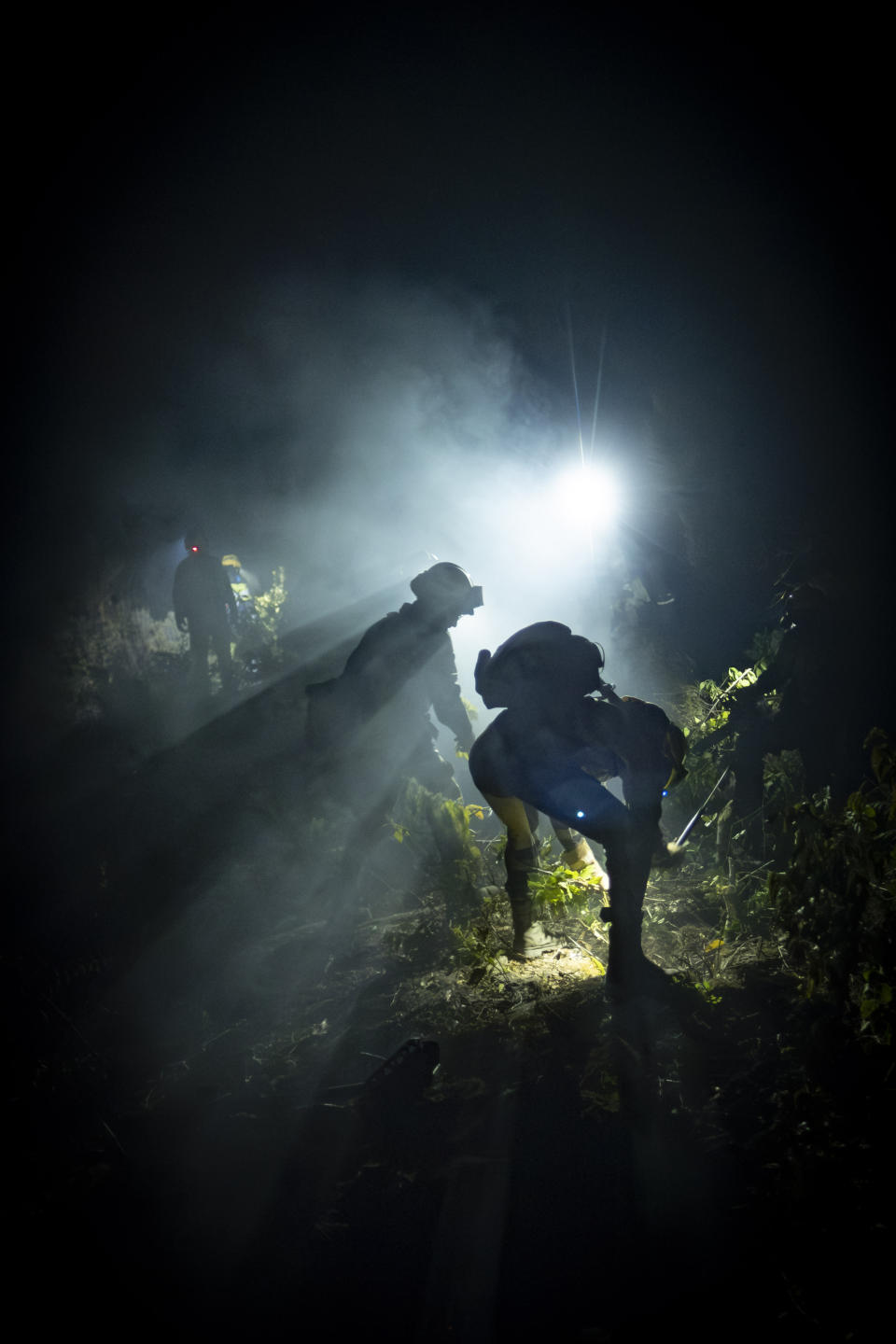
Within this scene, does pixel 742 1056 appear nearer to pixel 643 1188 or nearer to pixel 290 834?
pixel 643 1188

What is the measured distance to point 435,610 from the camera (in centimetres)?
583

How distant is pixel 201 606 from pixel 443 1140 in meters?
7.87

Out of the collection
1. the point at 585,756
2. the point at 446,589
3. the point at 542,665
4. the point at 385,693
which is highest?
the point at 446,589

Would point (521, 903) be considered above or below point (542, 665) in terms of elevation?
below

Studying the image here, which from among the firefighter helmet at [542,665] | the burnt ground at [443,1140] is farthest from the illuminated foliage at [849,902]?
the firefighter helmet at [542,665]

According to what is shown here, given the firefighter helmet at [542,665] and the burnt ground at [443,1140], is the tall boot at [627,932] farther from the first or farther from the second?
the firefighter helmet at [542,665]

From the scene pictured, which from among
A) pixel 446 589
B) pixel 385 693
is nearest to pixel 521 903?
pixel 385 693

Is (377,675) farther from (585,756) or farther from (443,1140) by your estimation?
(443,1140)

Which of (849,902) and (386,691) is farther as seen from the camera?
(386,691)

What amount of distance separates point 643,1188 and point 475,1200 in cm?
60

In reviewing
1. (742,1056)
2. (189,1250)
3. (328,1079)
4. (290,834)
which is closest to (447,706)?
(290,834)

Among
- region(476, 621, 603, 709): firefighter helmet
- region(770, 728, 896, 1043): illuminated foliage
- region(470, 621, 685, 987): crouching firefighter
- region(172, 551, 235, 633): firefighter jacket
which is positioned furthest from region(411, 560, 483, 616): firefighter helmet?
region(172, 551, 235, 633): firefighter jacket

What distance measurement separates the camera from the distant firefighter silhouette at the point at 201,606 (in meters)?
8.68

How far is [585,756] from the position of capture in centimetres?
321
